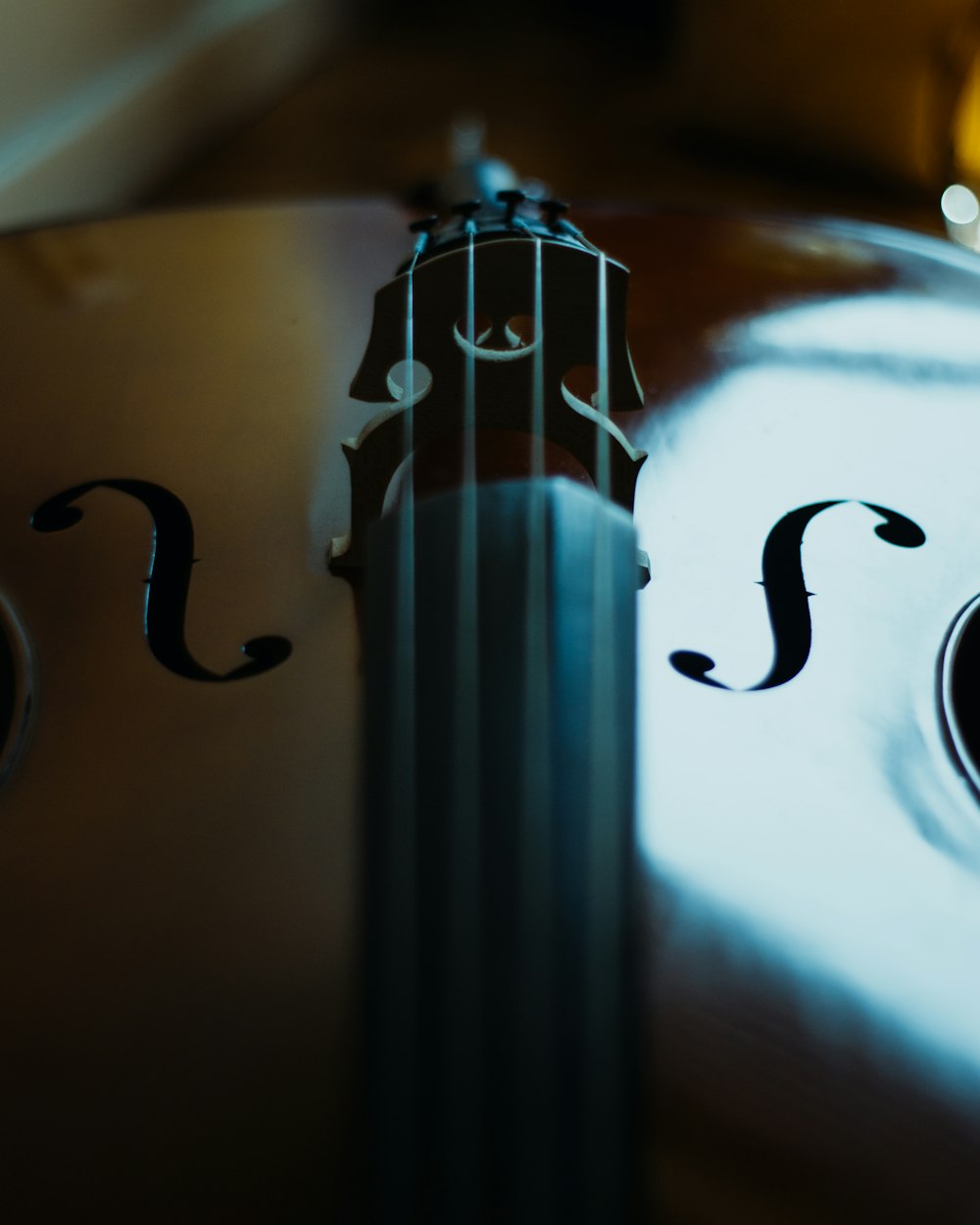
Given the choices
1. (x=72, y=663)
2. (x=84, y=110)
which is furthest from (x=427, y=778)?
(x=84, y=110)

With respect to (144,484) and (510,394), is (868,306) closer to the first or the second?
(510,394)

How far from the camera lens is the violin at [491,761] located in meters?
0.34

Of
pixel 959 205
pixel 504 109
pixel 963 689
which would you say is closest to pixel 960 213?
pixel 959 205

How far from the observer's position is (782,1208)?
33cm

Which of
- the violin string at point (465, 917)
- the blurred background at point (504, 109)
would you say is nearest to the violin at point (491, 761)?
the violin string at point (465, 917)

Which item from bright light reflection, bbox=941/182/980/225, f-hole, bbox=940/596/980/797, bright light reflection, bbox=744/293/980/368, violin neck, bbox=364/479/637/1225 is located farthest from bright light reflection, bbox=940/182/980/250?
violin neck, bbox=364/479/637/1225

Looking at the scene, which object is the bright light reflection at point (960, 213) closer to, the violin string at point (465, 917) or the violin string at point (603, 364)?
the violin string at point (603, 364)

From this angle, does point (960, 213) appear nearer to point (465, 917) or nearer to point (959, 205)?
point (959, 205)

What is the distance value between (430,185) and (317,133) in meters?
→ 1.44

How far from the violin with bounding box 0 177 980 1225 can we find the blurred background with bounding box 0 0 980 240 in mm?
1004

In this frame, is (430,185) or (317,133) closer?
(430,185)

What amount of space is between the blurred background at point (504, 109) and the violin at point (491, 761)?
100 centimetres

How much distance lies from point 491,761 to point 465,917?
5 centimetres

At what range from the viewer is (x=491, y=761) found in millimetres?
385
